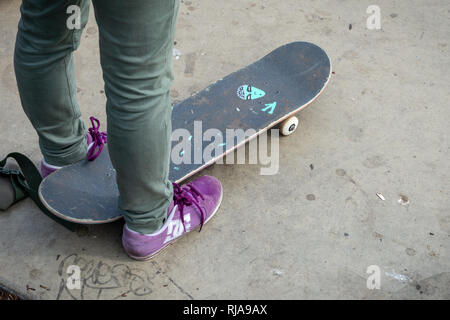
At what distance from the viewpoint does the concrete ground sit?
1.70 meters

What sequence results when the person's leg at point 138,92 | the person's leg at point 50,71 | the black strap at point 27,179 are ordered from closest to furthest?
1. the person's leg at point 138,92
2. the person's leg at point 50,71
3. the black strap at point 27,179

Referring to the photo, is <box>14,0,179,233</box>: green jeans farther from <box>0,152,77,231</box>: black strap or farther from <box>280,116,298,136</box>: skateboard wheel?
<box>280,116,298,136</box>: skateboard wheel

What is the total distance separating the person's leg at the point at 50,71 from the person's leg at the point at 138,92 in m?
0.28

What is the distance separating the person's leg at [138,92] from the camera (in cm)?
118

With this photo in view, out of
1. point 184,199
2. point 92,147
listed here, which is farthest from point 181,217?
point 92,147

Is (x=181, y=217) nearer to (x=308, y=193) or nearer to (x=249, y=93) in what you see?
(x=308, y=193)

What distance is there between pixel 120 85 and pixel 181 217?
627mm

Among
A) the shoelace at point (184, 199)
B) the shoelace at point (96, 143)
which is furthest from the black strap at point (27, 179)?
the shoelace at point (184, 199)

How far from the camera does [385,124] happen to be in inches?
90.0

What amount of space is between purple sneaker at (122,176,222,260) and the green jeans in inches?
1.9

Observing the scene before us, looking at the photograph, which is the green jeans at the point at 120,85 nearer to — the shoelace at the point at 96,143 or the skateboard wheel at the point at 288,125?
the shoelace at the point at 96,143

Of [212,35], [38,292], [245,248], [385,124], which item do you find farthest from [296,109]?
[38,292]

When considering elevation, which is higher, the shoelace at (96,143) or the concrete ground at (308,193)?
the shoelace at (96,143)
